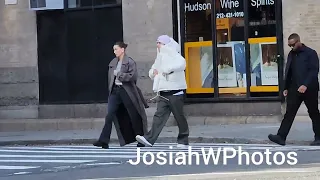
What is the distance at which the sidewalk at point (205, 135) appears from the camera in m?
13.6

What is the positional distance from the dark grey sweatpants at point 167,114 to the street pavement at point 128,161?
25 cm

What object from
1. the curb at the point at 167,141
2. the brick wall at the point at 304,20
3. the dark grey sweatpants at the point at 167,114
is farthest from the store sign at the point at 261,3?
the dark grey sweatpants at the point at 167,114

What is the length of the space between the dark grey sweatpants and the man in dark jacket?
1.66 meters

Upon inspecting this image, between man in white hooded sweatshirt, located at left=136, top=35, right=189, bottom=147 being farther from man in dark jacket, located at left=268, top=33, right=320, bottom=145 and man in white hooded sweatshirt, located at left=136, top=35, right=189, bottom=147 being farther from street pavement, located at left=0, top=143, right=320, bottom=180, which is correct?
man in dark jacket, located at left=268, top=33, right=320, bottom=145

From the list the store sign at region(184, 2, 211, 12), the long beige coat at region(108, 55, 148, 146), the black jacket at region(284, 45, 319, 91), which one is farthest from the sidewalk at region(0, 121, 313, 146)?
the store sign at region(184, 2, 211, 12)

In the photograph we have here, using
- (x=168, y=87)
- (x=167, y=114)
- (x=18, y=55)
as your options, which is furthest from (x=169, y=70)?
(x=18, y=55)

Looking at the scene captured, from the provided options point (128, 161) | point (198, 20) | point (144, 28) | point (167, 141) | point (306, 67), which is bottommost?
point (167, 141)

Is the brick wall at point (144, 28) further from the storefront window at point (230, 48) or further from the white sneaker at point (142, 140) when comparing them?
the white sneaker at point (142, 140)

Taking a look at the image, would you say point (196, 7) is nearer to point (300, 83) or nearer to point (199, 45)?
point (199, 45)

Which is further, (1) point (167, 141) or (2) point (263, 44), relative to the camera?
(2) point (263, 44)

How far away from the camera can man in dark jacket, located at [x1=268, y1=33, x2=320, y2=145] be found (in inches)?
473

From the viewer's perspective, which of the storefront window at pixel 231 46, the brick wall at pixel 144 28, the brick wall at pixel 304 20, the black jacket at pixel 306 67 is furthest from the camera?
the brick wall at pixel 144 28

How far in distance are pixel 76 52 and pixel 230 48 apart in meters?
4.07

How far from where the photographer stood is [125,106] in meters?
12.2
